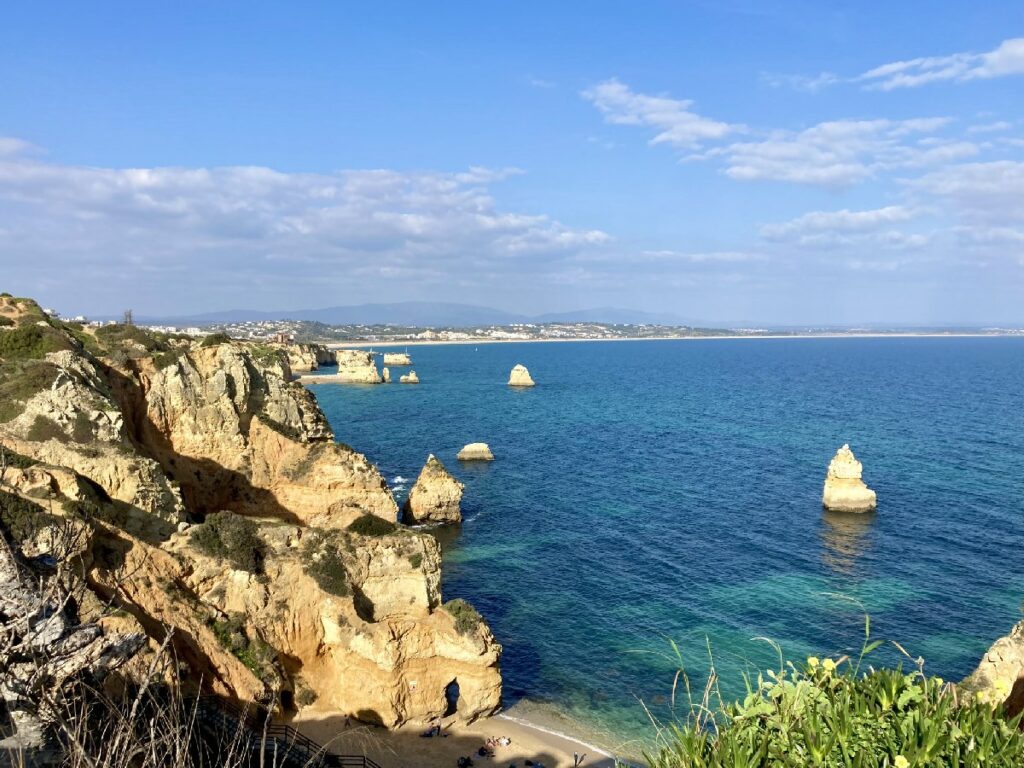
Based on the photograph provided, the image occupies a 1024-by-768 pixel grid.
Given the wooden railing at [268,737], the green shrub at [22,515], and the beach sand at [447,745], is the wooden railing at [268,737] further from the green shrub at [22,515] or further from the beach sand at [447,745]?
the green shrub at [22,515]

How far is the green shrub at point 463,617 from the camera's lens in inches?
1247

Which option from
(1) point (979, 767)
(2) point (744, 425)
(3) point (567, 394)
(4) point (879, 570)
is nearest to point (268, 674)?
(1) point (979, 767)

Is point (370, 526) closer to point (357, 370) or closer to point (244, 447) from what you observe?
point (244, 447)

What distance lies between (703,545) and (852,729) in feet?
154

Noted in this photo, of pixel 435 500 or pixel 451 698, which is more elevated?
pixel 435 500

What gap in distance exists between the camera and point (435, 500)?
6050cm

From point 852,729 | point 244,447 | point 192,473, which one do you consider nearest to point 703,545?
point 244,447

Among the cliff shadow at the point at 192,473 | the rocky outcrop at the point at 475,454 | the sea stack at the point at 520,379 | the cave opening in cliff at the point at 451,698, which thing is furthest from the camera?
the sea stack at the point at 520,379

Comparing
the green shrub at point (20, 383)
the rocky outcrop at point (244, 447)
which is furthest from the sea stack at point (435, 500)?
the green shrub at point (20, 383)

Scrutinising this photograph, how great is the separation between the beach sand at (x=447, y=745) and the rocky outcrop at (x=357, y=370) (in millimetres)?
151107

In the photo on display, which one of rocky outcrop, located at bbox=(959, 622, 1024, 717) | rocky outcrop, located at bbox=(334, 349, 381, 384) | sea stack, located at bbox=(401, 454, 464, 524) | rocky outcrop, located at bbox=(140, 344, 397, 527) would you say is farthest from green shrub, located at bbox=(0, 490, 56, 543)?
rocky outcrop, located at bbox=(334, 349, 381, 384)

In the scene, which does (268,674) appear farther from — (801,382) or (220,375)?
(801,382)

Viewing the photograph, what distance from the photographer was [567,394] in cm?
15950

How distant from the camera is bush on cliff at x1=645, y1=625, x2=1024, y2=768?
9.50 m
